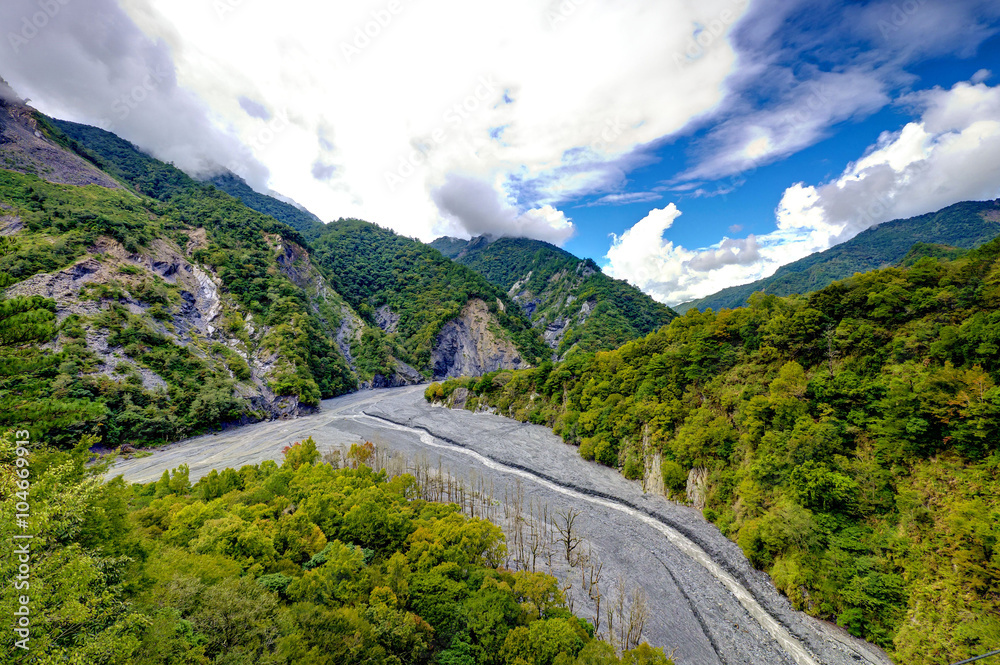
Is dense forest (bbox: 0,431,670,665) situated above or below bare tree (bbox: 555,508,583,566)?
above

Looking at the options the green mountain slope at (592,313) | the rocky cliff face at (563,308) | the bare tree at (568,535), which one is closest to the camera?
the bare tree at (568,535)

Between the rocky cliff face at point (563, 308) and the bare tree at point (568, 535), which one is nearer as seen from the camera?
the bare tree at point (568, 535)

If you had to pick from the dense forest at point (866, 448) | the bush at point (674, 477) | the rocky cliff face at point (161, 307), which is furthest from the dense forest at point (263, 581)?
the rocky cliff face at point (161, 307)

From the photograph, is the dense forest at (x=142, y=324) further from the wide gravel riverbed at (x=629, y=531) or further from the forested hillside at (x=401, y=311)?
the forested hillside at (x=401, y=311)

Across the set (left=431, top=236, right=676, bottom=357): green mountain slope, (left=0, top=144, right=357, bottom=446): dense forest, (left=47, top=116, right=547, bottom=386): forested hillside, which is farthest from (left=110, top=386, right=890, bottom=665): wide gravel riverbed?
(left=431, top=236, right=676, bottom=357): green mountain slope

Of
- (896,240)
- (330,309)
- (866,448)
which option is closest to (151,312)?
(330,309)
